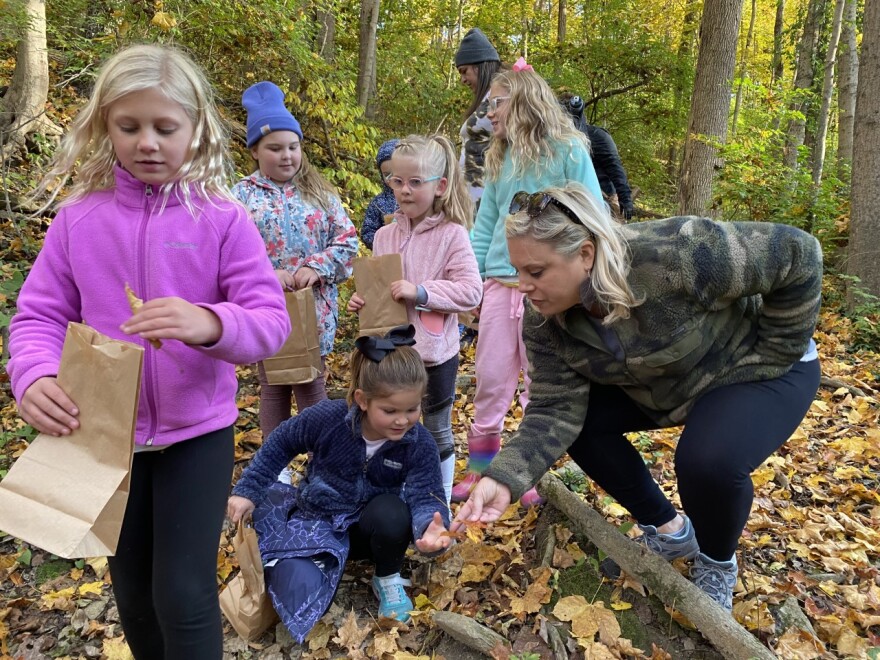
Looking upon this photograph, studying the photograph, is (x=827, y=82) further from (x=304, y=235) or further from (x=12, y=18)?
(x=12, y=18)

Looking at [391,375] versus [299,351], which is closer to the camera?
[391,375]

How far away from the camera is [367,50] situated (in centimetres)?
905

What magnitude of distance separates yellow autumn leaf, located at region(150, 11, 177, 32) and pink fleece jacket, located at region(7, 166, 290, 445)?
13.3ft

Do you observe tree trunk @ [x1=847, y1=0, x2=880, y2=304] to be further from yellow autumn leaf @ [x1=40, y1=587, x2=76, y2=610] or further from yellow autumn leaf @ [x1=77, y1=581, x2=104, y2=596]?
yellow autumn leaf @ [x1=40, y1=587, x2=76, y2=610]

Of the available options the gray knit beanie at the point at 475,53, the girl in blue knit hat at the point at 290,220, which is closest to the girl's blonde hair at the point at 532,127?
the girl in blue knit hat at the point at 290,220

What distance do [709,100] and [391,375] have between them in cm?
830

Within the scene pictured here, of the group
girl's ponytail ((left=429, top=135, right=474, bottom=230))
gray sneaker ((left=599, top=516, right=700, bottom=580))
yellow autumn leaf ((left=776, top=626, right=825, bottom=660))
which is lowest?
yellow autumn leaf ((left=776, top=626, right=825, bottom=660))

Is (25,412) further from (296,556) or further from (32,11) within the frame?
(32,11)

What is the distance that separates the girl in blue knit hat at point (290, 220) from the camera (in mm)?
3381

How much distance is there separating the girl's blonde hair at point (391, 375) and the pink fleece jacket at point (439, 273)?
0.59 m

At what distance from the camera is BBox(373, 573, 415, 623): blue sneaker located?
264 cm

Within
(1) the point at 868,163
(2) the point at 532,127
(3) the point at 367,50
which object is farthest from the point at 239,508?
(3) the point at 367,50

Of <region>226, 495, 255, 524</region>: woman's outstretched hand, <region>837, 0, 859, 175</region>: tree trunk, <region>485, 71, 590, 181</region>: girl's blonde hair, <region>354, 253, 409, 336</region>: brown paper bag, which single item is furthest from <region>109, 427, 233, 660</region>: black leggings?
<region>837, 0, 859, 175</region>: tree trunk

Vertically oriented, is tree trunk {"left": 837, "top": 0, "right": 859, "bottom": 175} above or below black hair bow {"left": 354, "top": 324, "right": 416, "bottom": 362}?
above
